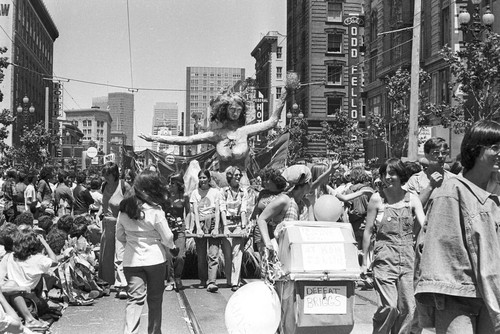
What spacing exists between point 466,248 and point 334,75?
217ft

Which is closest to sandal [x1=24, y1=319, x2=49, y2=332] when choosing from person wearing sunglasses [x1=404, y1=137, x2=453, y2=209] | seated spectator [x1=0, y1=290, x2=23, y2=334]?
seated spectator [x1=0, y1=290, x2=23, y2=334]

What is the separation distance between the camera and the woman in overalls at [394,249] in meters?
6.05

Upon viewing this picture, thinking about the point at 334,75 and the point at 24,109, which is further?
the point at 334,75

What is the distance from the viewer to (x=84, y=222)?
985 centimetres

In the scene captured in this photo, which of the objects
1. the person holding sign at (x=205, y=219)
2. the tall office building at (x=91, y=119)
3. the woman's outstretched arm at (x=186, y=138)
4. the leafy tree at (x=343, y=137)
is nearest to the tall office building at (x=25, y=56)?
the leafy tree at (x=343, y=137)

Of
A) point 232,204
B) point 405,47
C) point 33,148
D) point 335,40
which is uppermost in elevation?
point 335,40

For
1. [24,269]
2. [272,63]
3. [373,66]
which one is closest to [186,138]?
[24,269]

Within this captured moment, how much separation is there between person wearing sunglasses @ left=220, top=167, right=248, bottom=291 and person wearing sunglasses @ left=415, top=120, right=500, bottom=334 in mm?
7190

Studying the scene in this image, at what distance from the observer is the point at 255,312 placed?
5527 mm

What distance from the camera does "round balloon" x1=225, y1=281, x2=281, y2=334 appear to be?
18.1 feet

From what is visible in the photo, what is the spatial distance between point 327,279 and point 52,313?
13.6ft

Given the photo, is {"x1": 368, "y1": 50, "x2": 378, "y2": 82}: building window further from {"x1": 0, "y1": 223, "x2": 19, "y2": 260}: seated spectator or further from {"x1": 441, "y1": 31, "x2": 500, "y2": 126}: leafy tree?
{"x1": 0, "y1": 223, "x2": 19, "y2": 260}: seated spectator

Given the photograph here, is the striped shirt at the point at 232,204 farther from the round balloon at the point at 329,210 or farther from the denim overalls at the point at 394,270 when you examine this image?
the denim overalls at the point at 394,270

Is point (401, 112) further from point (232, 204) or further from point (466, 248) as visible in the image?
point (466, 248)
